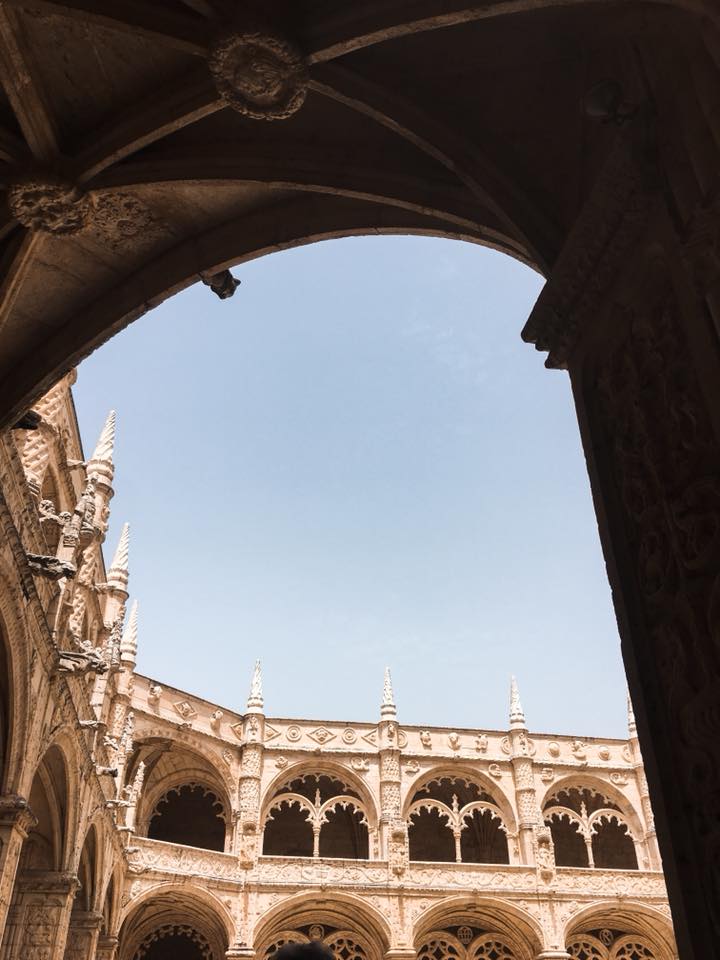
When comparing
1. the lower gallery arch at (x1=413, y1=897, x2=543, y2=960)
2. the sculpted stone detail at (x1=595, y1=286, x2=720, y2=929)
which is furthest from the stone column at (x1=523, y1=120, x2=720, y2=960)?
the lower gallery arch at (x1=413, y1=897, x2=543, y2=960)

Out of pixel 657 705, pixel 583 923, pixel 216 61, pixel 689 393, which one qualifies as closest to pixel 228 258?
pixel 216 61

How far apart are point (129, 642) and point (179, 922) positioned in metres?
7.27

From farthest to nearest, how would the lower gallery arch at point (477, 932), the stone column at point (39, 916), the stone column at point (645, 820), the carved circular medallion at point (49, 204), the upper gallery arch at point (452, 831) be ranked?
the upper gallery arch at point (452, 831) → the stone column at point (645, 820) → the lower gallery arch at point (477, 932) → the stone column at point (39, 916) → the carved circular medallion at point (49, 204)

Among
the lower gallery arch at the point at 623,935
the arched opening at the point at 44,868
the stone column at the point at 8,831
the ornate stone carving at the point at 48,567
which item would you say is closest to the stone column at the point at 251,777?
the lower gallery arch at the point at 623,935

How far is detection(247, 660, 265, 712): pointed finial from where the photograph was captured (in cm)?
2533

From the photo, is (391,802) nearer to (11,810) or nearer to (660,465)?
(11,810)

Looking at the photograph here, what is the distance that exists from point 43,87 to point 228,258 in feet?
4.95

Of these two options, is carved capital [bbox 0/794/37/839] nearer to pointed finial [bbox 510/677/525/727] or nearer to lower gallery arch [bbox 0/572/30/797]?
lower gallery arch [bbox 0/572/30/797]

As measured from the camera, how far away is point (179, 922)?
22281 mm

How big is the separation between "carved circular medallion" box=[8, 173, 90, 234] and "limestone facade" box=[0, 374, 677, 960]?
29.2 feet

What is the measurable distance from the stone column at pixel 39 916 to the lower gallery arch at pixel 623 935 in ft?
51.2

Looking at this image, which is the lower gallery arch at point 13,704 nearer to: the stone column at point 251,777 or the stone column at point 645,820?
the stone column at point 251,777

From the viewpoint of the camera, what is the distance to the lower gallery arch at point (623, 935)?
78.5ft

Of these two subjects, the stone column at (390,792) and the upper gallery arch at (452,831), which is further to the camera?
the upper gallery arch at (452,831)
